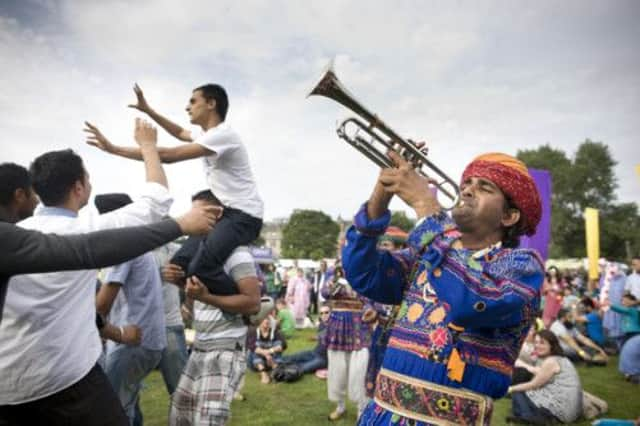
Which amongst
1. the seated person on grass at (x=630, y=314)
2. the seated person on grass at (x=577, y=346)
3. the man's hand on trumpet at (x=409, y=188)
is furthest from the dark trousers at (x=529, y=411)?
the man's hand on trumpet at (x=409, y=188)

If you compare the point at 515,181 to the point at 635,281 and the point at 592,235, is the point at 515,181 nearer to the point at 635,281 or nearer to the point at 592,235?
the point at 635,281

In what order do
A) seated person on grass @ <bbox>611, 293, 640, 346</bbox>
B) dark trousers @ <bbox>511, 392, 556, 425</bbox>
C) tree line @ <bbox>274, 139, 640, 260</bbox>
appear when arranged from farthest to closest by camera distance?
1. tree line @ <bbox>274, 139, 640, 260</bbox>
2. seated person on grass @ <bbox>611, 293, 640, 346</bbox>
3. dark trousers @ <bbox>511, 392, 556, 425</bbox>

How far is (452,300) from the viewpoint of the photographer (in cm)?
178

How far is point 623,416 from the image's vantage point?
7512mm

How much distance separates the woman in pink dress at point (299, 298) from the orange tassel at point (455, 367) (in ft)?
56.2

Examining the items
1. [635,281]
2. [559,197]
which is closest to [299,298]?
[635,281]

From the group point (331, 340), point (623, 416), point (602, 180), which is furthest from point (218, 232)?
point (602, 180)

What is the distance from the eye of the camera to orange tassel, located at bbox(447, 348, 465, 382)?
1942 mm

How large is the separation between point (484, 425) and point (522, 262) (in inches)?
29.6

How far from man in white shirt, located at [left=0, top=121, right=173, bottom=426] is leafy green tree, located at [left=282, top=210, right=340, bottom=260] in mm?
87713

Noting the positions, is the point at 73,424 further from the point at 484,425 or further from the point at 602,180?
the point at 602,180

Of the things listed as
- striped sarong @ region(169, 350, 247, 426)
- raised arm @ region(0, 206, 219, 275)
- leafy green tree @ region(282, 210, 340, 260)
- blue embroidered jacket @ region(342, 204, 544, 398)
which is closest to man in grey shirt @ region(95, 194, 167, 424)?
striped sarong @ region(169, 350, 247, 426)

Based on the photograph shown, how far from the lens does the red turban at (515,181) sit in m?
2.22

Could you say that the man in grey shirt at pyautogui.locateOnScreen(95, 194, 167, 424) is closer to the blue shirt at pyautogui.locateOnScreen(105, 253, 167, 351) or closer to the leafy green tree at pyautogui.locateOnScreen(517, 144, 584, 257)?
the blue shirt at pyautogui.locateOnScreen(105, 253, 167, 351)
